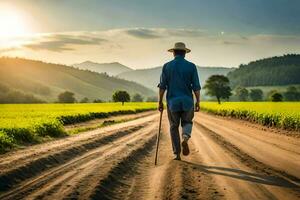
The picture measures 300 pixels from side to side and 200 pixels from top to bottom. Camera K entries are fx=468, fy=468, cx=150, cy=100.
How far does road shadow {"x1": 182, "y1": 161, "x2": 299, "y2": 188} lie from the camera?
853 centimetres

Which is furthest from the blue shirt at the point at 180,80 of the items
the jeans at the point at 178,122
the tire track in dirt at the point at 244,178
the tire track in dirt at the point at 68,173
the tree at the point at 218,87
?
the tree at the point at 218,87

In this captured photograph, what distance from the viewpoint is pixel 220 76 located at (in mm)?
145625

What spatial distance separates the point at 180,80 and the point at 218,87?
444 feet

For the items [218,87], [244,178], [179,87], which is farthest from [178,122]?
[218,87]

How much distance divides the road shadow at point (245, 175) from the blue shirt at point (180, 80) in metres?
1.68

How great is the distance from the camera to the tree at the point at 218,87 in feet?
472

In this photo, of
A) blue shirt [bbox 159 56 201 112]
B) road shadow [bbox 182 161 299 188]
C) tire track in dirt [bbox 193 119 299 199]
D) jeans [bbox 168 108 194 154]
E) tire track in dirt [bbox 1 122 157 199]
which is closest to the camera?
tire track in dirt [bbox 1 122 157 199]

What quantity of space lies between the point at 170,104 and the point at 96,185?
4.07 m

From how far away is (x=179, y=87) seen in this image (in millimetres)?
11492

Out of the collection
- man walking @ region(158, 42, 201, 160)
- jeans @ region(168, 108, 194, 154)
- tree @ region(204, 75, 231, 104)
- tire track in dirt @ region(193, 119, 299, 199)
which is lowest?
tire track in dirt @ region(193, 119, 299, 199)

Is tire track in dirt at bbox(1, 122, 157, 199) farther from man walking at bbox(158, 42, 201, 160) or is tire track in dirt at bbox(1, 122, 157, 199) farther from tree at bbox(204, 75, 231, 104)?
tree at bbox(204, 75, 231, 104)

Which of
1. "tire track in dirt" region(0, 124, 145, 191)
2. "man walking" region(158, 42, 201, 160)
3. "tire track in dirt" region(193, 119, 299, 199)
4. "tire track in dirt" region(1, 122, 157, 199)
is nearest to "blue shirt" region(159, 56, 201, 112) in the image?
"man walking" region(158, 42, 201, 160)

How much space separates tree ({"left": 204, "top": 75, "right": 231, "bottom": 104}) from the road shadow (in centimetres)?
13472

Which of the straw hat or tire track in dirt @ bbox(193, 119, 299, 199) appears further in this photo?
the straw hat
